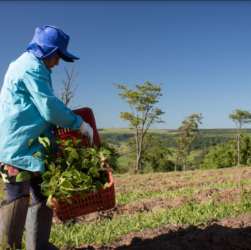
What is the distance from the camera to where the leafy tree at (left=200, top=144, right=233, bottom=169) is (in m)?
42.8

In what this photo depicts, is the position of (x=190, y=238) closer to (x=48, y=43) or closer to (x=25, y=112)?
(x=25, y=112)

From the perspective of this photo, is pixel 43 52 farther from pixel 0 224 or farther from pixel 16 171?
pixel 0 224

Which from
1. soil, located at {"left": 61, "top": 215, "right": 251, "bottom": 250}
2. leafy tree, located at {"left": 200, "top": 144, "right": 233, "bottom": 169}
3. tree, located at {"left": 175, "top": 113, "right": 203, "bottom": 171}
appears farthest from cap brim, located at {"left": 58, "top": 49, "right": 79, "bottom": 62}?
leafy tree, located at {"left": 200, "top": 144, "right": 233, "bottom": 169}

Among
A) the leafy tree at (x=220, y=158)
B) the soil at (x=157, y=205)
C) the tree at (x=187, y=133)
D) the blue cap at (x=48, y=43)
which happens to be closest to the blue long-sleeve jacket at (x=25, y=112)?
the blue cap at (x=48, y=43)

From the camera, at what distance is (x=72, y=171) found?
1779 mm

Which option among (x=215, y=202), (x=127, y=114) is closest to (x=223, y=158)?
(x=127, y=114)

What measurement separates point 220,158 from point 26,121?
46.5 meters

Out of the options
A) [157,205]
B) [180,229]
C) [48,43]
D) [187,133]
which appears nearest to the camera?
[48,43]

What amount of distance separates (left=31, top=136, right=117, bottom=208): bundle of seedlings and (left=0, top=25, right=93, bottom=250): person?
8 centimetres

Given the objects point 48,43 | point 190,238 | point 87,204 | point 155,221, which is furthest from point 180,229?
point 48,43

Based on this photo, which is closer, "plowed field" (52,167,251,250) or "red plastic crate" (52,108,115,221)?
"red plastic crate" (52,108,115,221)

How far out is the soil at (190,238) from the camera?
207cm

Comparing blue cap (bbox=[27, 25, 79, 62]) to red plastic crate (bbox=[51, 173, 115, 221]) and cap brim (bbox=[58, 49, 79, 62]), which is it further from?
red plastic crate (bbox=[51, 173, 115, 221])

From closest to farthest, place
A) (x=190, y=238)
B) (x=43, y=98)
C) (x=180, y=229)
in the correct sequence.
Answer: (x=43, y=98)
(x=190, y=238)
(x=180, y=229)
